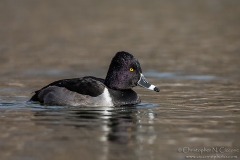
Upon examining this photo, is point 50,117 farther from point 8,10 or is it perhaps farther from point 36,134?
point 8,10

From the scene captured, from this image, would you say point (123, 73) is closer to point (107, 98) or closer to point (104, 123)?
point (107, 98)

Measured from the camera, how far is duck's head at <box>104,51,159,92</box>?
12.0 meters

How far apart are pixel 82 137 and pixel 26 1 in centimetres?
2502

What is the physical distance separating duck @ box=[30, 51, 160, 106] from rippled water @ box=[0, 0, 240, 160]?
19 cm

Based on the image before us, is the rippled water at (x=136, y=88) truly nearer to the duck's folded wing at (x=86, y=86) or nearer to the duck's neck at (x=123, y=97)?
the duck's neck at (x=123, y=97)

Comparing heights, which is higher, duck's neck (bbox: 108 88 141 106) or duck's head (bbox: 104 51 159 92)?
duck's head (bbox: 104 51 159 92)

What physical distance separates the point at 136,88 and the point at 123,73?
3201 mm

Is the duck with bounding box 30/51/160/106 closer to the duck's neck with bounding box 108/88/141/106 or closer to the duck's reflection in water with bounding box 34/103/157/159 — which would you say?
the duck's neck with bounding box 108/88/141/106

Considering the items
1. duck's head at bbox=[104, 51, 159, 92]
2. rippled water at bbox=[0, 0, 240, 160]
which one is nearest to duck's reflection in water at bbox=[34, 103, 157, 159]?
rippled water at bbox=[0, 0, 240, 160]

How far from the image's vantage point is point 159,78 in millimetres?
16125

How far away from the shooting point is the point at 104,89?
11797 millimetres

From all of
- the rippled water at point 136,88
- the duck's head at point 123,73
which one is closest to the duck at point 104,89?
the duck's head at point 123,73

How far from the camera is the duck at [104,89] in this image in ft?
38.4

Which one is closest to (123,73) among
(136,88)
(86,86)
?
(86,86)
